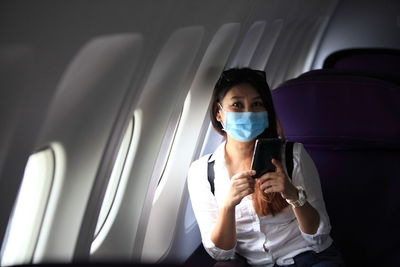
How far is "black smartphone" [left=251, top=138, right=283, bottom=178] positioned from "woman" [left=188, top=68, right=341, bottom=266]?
12 centimetres

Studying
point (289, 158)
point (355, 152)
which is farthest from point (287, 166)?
point (355, 152)

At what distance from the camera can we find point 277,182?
1.63 m

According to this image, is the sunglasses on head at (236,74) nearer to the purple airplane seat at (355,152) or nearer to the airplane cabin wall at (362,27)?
the purple airplane seat at (355,152)

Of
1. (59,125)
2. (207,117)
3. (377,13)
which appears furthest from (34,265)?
(377,13)

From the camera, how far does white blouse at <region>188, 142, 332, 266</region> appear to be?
1.78 metres

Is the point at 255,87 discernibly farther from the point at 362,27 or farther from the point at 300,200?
the point at 362,27

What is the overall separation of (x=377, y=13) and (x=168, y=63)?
4857 mm

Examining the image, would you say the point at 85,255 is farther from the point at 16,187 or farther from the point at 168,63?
the point at 168,63

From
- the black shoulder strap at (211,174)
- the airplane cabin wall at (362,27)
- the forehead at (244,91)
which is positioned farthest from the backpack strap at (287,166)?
the airplane cabin wall at (362,27)

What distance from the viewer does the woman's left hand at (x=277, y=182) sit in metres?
1.63

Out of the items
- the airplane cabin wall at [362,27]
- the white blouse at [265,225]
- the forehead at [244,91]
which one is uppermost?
the airplane cabin wall at [362,27]

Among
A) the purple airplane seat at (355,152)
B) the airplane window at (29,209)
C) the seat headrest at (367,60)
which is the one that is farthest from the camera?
the seat headrest at (367,60)

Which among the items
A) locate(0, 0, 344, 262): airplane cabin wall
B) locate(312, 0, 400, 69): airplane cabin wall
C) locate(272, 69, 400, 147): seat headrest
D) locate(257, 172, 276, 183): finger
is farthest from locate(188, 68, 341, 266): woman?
locate(312, 0, 400, 69): airplane cabin wall

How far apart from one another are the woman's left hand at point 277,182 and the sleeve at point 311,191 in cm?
12
